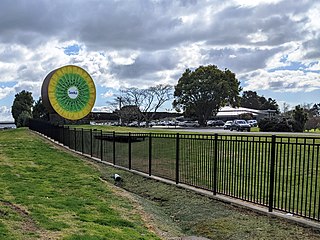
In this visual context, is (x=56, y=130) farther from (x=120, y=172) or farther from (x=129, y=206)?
(x=129, y=206)

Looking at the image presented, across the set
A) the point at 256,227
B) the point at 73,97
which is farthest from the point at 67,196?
the point at 73,97

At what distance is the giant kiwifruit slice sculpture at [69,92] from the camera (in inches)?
1090

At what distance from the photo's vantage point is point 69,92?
28.3 metres

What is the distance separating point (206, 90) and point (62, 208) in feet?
183

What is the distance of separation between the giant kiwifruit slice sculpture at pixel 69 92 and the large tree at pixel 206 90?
3358 cm

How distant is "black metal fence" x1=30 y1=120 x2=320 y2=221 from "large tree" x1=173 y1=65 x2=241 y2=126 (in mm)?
47553

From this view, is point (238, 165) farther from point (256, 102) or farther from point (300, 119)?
point (256, 102)

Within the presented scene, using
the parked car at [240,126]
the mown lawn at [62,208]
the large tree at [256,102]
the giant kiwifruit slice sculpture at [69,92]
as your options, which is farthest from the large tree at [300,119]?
the large tree at [256,102]

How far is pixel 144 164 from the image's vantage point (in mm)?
12195

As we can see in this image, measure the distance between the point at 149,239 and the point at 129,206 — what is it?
90.7 inches

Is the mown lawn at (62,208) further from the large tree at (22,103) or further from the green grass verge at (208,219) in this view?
the large tree at (22,103)

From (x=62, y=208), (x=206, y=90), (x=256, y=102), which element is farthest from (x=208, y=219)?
(x=256, y=102)

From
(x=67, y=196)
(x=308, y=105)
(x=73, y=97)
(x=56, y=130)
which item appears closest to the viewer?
(x=67, y=196)

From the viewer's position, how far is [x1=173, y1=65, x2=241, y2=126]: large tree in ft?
200
